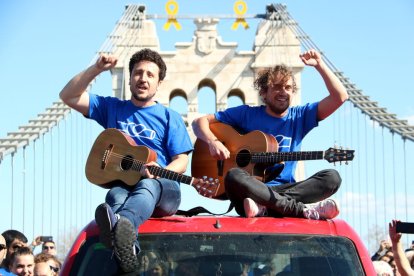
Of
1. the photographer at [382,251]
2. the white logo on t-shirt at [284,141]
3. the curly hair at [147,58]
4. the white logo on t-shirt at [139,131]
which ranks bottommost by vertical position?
the photographer at [382,251]

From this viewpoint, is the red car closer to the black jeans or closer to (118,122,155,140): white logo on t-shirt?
the black jeans

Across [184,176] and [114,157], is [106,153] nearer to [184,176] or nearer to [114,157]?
[114,157]

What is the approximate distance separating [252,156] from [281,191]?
494 millimetres

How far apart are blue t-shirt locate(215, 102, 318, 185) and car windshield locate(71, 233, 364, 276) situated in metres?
1.32

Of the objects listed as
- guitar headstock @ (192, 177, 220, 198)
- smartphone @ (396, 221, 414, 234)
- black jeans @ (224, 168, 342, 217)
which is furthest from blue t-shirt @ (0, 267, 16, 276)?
smartphone @ (396, 221, 414, 234)

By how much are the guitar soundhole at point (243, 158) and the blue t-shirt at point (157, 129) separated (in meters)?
0.39

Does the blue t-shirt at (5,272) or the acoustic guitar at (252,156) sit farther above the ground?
the acoustic guitar at (252,156)

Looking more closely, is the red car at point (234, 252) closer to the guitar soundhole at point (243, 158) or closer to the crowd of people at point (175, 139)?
the crowd of people at point (175, 139)

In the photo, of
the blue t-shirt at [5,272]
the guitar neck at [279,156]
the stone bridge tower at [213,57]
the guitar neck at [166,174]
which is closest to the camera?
the guitar neck at [166,174]

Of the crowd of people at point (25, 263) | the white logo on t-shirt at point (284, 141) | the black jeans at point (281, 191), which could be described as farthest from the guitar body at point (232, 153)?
the crowd of people at point (25, 263)

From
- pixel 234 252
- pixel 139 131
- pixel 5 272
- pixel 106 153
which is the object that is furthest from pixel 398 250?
pixel 5 272

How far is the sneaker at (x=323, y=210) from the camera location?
4680mm

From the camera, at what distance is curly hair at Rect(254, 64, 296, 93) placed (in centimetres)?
559

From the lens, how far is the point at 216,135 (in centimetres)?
583
